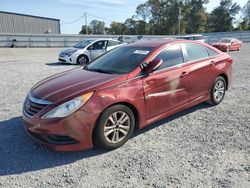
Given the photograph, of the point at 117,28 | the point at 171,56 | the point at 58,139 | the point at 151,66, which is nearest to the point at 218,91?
the point at 171,56

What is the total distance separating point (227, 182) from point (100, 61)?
3.10m

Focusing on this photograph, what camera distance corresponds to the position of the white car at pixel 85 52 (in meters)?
13.7

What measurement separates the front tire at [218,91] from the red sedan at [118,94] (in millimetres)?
60

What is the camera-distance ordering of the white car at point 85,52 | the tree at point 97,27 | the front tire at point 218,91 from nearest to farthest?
the front tire at point 218,91 < the white car at point 85,52 < the tree at point 97,27

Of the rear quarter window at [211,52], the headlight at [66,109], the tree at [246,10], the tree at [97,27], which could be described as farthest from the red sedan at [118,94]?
the tree at [97,27]

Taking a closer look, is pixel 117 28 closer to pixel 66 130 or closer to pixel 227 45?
pixel 227 45

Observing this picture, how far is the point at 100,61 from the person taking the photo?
511 centimetres

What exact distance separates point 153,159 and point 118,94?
40.3 inches

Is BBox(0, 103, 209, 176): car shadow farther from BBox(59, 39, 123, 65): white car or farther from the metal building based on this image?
the metal building

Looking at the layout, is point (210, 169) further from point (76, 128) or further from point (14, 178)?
point (14, 178)

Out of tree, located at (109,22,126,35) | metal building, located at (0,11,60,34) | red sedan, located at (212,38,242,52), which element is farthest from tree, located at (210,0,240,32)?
red sedan, located at (212,38,242,52)

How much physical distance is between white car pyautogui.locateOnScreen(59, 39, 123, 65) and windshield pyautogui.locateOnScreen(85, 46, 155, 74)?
8.74 metres

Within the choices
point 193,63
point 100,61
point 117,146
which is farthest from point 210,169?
point 100,61

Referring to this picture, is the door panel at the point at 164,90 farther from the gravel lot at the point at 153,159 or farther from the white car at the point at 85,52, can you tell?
the white car at the point at 85,52
